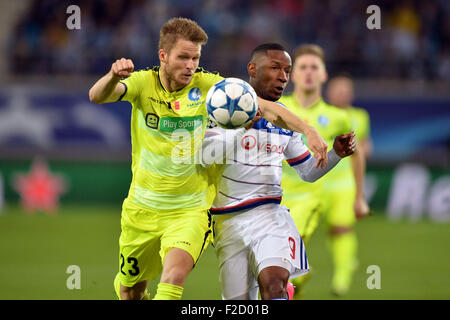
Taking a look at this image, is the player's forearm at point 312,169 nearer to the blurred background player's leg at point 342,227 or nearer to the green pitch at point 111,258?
the green pitch at point 111,258

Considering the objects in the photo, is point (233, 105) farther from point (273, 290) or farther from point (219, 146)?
point (273, 290)

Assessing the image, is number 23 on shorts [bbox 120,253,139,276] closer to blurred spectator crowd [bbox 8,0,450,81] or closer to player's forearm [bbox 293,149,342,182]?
player's forearm [bbox 293,149,342,182]

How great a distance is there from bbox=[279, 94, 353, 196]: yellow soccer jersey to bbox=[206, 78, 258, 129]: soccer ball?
84.7 inches

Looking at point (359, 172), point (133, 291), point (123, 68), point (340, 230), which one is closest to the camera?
point (123, 68)

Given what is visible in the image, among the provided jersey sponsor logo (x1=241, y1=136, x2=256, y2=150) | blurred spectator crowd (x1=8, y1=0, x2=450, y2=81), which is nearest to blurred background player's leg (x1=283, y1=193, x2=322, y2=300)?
jersey sponsor logo (x1=241, y1=136, x2=256, y2=150)

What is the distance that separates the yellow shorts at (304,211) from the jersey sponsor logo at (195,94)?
5.71 ft

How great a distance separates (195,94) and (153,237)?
1047 mm

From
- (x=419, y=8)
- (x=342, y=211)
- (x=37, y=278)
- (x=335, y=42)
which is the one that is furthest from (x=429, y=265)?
(x=419, y=8)

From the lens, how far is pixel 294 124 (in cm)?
476

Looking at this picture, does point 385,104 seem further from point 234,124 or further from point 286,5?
point 234,124

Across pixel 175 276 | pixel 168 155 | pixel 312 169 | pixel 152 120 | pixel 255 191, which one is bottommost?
pixel 175 276

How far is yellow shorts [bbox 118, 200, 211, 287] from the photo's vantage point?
16.6 feet

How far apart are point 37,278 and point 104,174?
5.58m

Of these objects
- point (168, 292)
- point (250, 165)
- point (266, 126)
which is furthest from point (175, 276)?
point (266, 126)
